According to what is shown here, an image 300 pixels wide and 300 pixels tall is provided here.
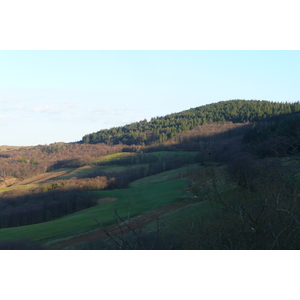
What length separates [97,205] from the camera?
43125 mm

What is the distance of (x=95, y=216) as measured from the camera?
32.1 meters

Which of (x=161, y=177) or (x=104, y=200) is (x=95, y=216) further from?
(x=161, y=177)

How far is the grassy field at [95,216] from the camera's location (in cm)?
2630

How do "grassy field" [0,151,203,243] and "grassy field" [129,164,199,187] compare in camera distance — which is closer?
"grassy field" [0,151,203,243]


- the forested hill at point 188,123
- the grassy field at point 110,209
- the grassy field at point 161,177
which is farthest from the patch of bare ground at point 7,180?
the forested hill at point 188,123

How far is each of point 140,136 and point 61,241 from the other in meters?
95.1

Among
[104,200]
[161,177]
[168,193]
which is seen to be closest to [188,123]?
[161,177]

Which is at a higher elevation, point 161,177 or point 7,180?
point 7,180

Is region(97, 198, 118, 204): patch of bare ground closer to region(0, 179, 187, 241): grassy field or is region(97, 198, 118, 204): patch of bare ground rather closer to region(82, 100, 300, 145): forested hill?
region(0, 179, 187, 241): grassy field

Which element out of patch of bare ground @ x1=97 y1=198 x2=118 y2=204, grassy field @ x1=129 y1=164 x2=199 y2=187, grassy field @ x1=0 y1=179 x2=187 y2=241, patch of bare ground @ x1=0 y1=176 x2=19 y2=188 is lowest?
patch of bare ground @ x1=97 y1=198 x2=118 y2=204

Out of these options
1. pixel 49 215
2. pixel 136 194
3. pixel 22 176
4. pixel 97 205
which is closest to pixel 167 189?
pixel 136 194

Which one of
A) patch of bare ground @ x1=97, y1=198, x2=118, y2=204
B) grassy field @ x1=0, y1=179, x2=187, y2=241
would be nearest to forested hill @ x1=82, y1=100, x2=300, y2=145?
grassy field @ x1=0, y1=179, x2=187, y2=241

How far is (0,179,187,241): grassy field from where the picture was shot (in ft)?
86.3

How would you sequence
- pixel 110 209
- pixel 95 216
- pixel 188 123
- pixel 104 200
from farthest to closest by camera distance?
pixel 188 123 < pixel 104 200 < pixel 110 209 < pixel 95 216
